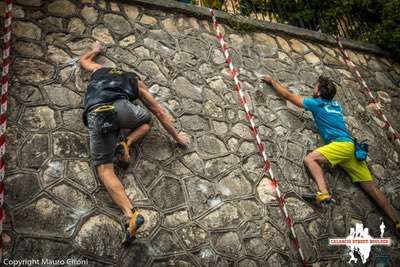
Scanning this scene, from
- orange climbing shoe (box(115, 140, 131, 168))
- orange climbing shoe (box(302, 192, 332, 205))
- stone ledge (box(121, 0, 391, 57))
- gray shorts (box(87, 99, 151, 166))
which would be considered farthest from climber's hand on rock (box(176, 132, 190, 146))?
stone ledge (box(121, 0, 391, 57))

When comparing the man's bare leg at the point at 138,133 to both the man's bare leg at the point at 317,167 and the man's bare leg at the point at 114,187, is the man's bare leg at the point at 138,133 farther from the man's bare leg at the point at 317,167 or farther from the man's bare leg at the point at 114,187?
the man's bare leg at the point at 317,167

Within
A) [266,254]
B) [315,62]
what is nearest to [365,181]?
[266,254]

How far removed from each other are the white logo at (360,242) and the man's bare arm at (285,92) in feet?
6.69

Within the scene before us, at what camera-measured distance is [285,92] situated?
19.8 feet

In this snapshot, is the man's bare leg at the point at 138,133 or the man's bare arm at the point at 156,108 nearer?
the man's bare leg at the point at 138,133

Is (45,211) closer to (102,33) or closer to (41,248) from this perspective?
(41,248)

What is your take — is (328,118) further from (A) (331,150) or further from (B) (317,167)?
(B) (317,167)

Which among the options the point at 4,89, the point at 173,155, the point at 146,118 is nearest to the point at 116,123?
the point at 146,118

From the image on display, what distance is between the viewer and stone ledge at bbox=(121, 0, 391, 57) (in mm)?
6289

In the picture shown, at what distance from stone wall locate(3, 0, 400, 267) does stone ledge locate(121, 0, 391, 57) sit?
4.2 inches

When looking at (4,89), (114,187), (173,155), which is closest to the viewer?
(114,187)

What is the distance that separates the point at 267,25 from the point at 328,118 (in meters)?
2.44

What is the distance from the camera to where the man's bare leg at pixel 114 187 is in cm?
393

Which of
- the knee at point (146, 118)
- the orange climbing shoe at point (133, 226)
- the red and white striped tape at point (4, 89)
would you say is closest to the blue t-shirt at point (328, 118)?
the knee at point (146, 118)
